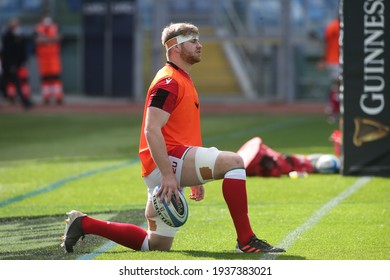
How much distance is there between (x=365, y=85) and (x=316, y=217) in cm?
322

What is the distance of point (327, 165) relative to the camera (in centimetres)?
1266

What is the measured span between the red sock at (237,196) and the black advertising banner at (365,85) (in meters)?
4.98

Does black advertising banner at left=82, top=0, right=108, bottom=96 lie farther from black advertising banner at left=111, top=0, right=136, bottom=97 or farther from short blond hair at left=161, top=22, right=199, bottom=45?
short blond hair at left=161, top=22, right=199, bottom=45

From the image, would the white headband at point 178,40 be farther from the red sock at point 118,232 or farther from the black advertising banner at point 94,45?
the black advertising banner at point 94,45

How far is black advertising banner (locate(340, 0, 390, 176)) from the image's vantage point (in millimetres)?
12062

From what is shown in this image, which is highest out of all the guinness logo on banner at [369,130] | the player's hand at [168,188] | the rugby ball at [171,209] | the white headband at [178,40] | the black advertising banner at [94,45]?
the white headband at [178,40]

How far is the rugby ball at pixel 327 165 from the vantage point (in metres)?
12.7

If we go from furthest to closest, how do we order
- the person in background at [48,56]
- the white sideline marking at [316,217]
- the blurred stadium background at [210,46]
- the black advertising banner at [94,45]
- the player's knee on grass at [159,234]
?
the black advertising banner at [94,45] → the blurred stadium background at [210,46] → the person in background at [48,56] → the white sideline marking at [316,217] → the player's knee on grass at [159,234]

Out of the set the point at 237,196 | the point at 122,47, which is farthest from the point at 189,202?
the point at 122,47

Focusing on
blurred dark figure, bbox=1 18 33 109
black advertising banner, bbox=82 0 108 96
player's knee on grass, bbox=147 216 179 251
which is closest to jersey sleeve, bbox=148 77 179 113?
player's knee on grass, bbox=147 216 179 251

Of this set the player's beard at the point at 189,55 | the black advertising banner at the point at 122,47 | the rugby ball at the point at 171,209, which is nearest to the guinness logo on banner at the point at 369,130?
the player's beard at the point at 189,55

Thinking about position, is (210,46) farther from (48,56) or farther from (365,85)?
(365,85)

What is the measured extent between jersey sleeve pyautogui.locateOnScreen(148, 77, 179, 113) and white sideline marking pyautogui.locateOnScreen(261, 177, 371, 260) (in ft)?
4.01
